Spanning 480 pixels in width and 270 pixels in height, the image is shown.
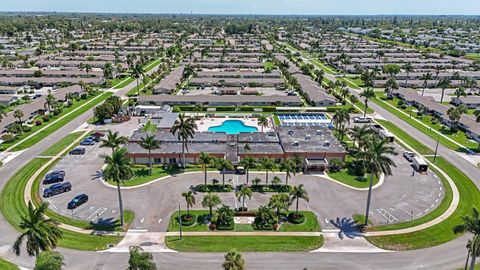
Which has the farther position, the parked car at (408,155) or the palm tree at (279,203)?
the parked car at (408,155)

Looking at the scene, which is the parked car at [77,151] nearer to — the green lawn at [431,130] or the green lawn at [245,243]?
the green lawn at [245,243]

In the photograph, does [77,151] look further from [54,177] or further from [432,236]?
[432,236]

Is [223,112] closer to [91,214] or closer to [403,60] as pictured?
[91,214]

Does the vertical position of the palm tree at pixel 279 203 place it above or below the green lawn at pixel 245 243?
above

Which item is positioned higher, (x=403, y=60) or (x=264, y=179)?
(x=403, y=60)

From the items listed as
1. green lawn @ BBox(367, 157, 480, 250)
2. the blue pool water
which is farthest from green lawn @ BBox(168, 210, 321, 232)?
the blue pool water

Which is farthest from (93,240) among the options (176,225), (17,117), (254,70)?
(254,70)

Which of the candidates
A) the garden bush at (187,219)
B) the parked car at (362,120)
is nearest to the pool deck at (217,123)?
the parked car at (362,120)
